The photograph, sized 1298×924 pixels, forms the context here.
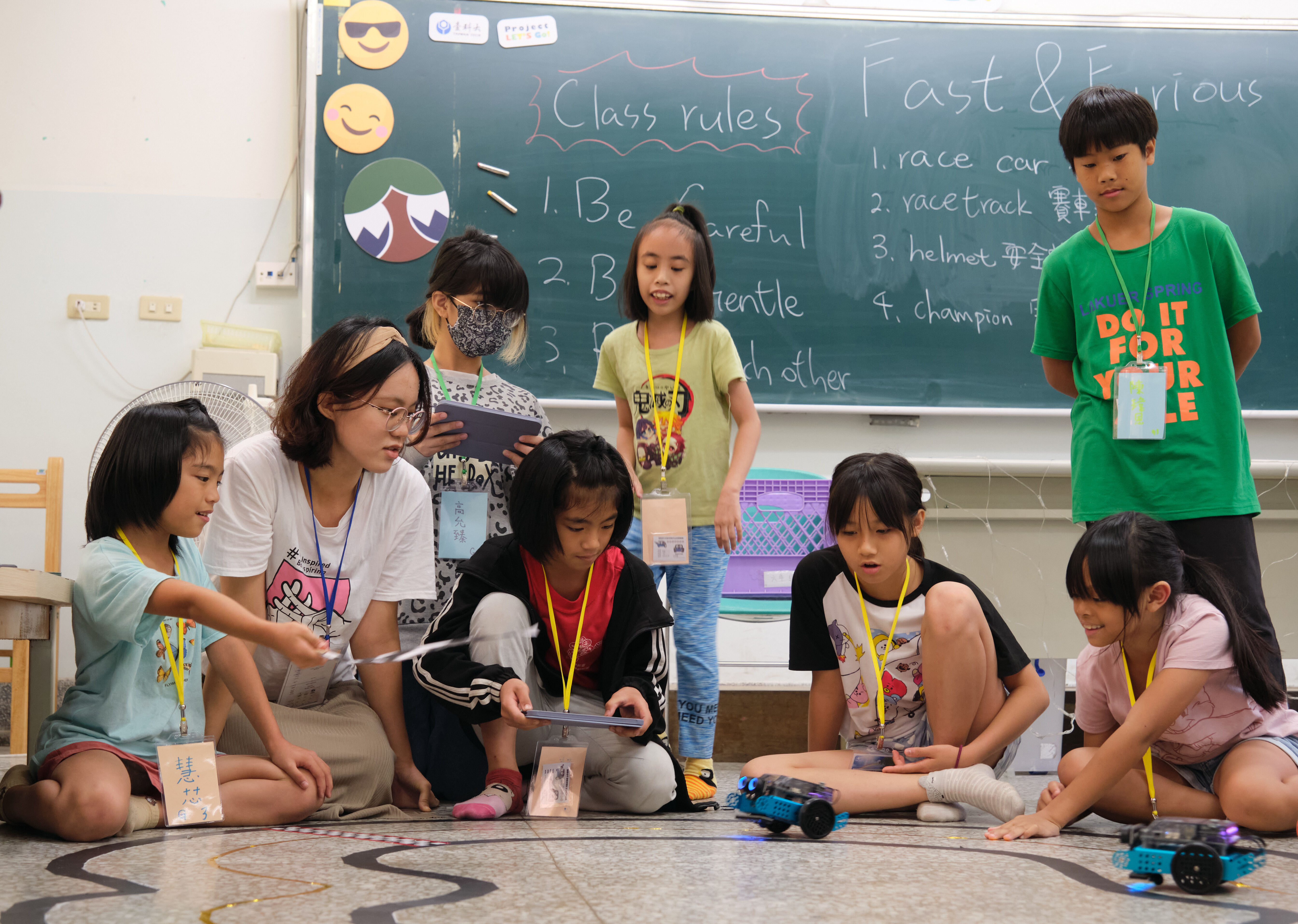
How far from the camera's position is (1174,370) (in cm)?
186

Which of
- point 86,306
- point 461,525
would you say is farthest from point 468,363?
point 86,306

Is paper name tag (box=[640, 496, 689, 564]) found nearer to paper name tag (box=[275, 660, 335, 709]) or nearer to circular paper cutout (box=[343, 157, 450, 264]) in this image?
paper name tag (box=[275, 660, 335, 709])

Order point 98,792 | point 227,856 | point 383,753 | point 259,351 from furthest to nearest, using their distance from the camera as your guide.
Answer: point 259,351, point 383,753, point 98,792, point 227,856

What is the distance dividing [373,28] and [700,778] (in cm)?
237

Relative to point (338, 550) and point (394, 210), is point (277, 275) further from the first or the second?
point (338, 550)

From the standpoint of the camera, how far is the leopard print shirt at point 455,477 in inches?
83.6

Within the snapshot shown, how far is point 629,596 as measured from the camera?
182cm

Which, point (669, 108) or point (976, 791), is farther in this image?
point (669, 108)

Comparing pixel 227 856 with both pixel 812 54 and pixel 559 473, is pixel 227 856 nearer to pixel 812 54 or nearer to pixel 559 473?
pixel 559 473

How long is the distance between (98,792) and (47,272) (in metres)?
2.26

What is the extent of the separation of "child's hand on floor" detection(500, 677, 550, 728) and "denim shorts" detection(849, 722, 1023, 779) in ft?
1.90

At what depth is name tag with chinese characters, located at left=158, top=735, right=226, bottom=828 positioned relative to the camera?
1.44 meters

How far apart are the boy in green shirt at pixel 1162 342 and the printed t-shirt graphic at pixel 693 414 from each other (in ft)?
2.44

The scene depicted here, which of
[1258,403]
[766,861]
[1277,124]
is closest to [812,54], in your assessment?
[1277,124]
